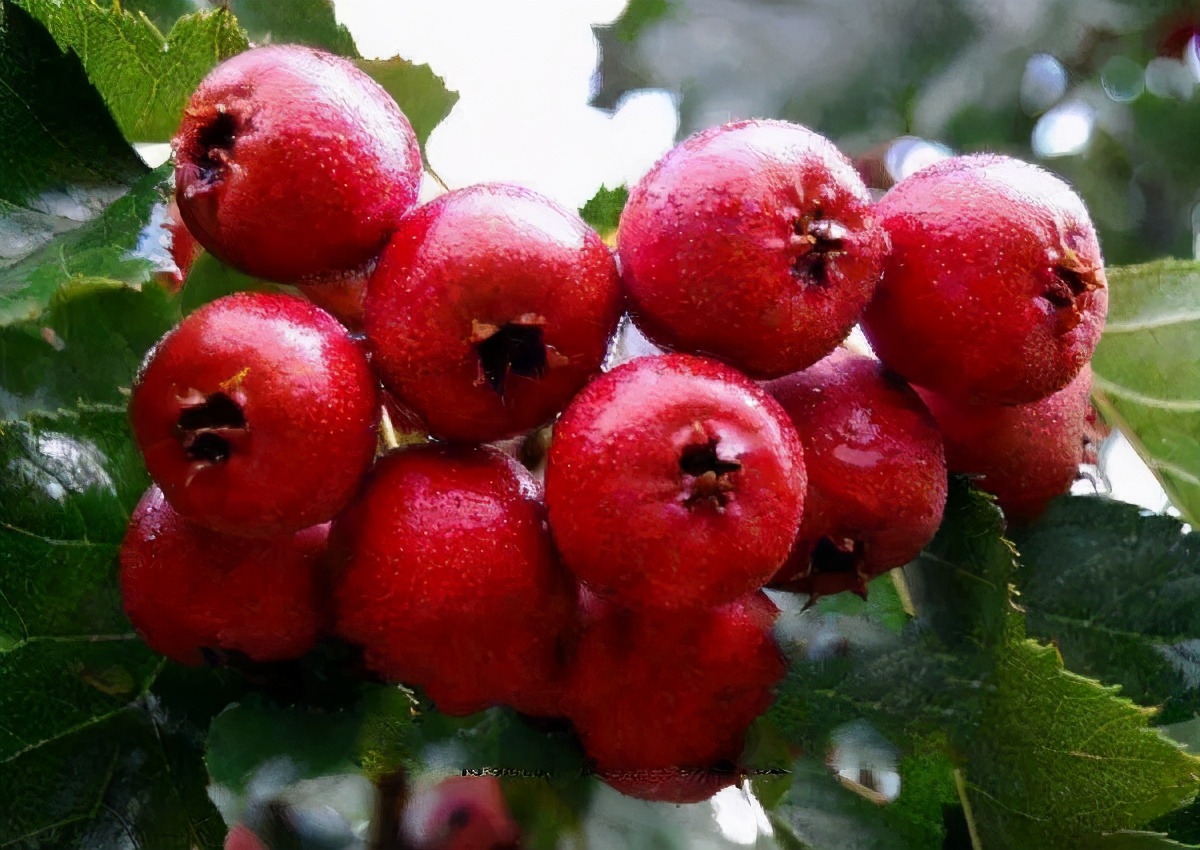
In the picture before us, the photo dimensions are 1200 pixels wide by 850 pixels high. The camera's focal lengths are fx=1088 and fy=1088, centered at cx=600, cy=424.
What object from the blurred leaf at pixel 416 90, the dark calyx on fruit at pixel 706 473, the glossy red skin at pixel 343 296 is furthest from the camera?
the blurred leaf at pixel 416 90

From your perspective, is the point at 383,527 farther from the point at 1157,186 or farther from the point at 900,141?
the point at 1157,186

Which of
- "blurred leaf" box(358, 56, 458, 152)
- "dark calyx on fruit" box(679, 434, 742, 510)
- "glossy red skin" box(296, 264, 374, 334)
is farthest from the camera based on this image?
"blurred leaf" box(358, 56, 458, 152)

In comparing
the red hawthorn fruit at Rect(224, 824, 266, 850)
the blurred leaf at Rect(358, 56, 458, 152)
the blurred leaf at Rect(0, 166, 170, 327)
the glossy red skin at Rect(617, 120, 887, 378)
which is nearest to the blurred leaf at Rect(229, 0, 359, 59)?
the blurred leaf at Rect(358, 56, 458, 152)

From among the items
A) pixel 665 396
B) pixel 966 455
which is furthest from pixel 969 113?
pixel 665 396

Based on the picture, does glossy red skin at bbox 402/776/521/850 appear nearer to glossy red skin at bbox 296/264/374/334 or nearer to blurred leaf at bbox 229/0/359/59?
glossy red skin at bbox 296/264/374/334

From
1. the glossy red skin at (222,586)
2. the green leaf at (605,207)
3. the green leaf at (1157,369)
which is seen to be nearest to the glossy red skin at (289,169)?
the glossy red skin at (222,586)

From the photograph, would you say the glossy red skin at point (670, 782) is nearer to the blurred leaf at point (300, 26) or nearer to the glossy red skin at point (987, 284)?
the glossy red skin at point (987, 284)
